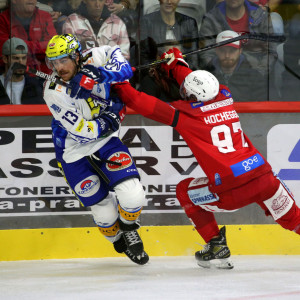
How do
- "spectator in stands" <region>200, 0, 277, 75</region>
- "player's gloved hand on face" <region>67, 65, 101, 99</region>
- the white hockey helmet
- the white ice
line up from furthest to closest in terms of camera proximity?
1. "spectator in stands" <region>200, 0, 277, 75</region>
2. the white hockey helmet
3. "player's gloved hand on face" <region>67, 65, 101, 99</region>
4. the white ice

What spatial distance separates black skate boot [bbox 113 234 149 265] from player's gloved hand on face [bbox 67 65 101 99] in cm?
98

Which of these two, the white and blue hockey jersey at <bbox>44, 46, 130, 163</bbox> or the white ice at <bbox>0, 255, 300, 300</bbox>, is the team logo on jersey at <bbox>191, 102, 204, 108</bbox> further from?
the white ice at <bbox>0, 255, 300, 300</bbox>

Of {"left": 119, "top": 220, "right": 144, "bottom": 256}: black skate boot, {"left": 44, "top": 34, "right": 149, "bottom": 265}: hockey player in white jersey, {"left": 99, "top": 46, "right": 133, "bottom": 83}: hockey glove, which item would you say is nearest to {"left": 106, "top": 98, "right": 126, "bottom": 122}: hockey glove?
{"left": 44, "top": 34, "right": 149, "bottom": 265}: hockey player in white jersey

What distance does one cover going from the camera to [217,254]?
14.2ft

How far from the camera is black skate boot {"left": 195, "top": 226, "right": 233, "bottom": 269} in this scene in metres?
4.33

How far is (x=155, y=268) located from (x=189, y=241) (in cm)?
58

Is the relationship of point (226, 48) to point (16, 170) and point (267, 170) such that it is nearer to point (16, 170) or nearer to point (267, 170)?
point (267, 170)

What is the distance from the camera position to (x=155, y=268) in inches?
173

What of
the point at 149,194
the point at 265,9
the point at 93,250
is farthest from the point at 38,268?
the point at 265,9

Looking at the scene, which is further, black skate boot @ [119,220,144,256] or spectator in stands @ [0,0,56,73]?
spectator in stands @ [0,0,56,73]

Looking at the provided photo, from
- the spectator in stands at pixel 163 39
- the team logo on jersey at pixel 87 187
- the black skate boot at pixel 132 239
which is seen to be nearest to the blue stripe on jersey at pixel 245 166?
the black skate boot at pixel 132 239

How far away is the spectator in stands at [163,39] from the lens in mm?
4992

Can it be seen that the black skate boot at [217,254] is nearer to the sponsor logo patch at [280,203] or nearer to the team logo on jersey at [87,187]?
the sponsor logo patch at [280,203]

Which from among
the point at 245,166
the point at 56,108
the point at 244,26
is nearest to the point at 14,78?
the point at 56,108
